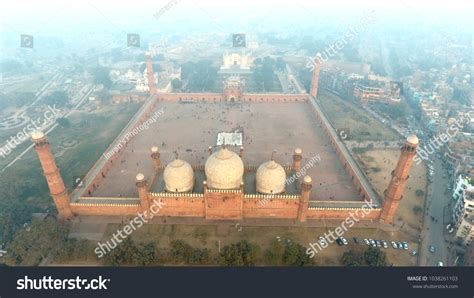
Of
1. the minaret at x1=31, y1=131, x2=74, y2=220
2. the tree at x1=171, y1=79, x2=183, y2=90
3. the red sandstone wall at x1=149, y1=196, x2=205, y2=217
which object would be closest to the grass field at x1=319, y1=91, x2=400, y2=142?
the red sandstone wall at x1=149, y1=196, x2=205, y2=217

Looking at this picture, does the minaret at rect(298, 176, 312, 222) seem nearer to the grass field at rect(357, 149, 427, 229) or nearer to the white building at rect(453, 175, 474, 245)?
the grass field at rect(357, 149, 427, 229)

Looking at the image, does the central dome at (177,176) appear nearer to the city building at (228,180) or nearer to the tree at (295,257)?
the city building at (228,180)

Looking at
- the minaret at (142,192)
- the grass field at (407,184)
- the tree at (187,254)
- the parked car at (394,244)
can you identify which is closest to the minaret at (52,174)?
the minaret at (142,192)

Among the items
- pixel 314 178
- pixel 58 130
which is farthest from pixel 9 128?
pixel 314 178

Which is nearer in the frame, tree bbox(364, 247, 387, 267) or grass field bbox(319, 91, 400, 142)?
tree bbox(364, 247, 387, 267)

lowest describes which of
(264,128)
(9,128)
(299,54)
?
(9,128)

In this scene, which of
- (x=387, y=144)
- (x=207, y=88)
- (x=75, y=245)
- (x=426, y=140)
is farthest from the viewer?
(x=207, y=88)

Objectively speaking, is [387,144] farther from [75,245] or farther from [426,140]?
[75,245]
